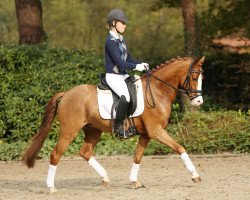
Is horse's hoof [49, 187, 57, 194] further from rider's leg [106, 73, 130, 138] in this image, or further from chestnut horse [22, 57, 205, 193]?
rider's leg [106, 73, 130, 138]

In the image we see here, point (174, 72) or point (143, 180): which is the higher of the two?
point (174, 72)

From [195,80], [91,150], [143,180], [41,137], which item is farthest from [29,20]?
[195,80]

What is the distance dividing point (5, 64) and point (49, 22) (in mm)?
15252

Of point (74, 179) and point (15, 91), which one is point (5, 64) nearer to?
point (15, 91)

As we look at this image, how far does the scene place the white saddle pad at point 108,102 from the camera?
11320mm

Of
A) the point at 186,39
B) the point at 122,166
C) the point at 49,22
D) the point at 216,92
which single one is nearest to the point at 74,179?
the point at 122,166

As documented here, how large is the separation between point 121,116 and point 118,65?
75 cm

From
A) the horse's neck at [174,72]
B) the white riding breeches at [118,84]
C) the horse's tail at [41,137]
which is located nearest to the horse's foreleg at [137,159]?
the white riding breeches at [118,84]

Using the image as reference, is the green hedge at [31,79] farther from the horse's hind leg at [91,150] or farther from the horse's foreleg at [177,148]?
the horse's foreleg at [177,148]

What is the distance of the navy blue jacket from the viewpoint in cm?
1120

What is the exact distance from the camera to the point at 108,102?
449 inches

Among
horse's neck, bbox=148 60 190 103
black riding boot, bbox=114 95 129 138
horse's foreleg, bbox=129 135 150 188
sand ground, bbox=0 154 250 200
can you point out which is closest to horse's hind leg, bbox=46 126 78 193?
sand ground, bbox=0 154 250 200

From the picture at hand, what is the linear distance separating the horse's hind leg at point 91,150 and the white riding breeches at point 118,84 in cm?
88

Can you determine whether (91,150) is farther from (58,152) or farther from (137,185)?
(137,185)
